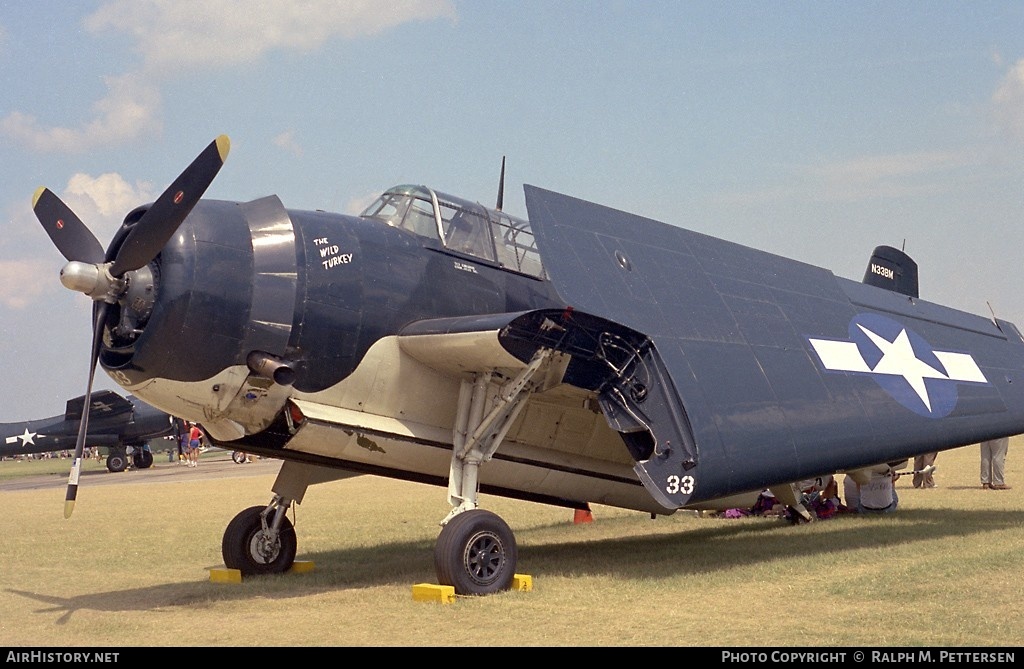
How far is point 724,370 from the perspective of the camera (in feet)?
35.8

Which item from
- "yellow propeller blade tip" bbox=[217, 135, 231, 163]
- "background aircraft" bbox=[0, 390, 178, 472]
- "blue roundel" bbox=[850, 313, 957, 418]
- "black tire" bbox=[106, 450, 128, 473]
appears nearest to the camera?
"yellow propeller blade tip" bbox=[217, 135, 231, 163]

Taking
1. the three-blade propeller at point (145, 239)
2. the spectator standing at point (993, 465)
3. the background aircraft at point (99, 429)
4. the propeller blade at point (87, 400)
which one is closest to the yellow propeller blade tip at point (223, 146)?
the three-blade propeller at point (145, 239)

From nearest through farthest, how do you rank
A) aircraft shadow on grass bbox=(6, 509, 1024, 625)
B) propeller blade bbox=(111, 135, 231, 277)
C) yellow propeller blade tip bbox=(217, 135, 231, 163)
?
propeller blade bbox=(111, 135, 231, 277) < yellow propeller blade tip bbox=(217, 135, 231, 163) < aircraft shadow on grass bbox=(6, 509, 1024, 625)

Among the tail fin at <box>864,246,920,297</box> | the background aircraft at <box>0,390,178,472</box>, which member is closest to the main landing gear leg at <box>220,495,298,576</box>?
the tail fin at <box>864,246,920,297</box>

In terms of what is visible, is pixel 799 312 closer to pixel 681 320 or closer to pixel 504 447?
pixel 681 320

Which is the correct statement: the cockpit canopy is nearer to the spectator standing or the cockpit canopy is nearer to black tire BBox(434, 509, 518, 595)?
black tire BBox(434, 509, 518, 595)

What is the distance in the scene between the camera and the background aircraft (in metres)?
43.3

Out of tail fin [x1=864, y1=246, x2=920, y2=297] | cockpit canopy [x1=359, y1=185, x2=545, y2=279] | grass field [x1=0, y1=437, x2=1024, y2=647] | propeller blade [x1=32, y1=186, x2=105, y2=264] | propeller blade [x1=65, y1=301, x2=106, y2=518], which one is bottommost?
grass field [x1=0, y1=437, x2=1024, y2=647]

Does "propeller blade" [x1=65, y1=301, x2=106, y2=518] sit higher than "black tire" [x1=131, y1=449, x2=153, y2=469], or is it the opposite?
"black tire" [x1=131, y1=449, x2=153, y2=469]

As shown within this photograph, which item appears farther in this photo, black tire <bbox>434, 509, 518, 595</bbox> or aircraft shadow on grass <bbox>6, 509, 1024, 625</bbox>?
aircraft shadow on grass <bbox>6, 509, 1024, 625</bbox>

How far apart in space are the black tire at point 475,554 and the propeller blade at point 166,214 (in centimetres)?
359

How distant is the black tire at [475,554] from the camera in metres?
9.20

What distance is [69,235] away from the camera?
9.67 m

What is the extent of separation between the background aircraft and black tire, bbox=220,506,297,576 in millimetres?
33519
